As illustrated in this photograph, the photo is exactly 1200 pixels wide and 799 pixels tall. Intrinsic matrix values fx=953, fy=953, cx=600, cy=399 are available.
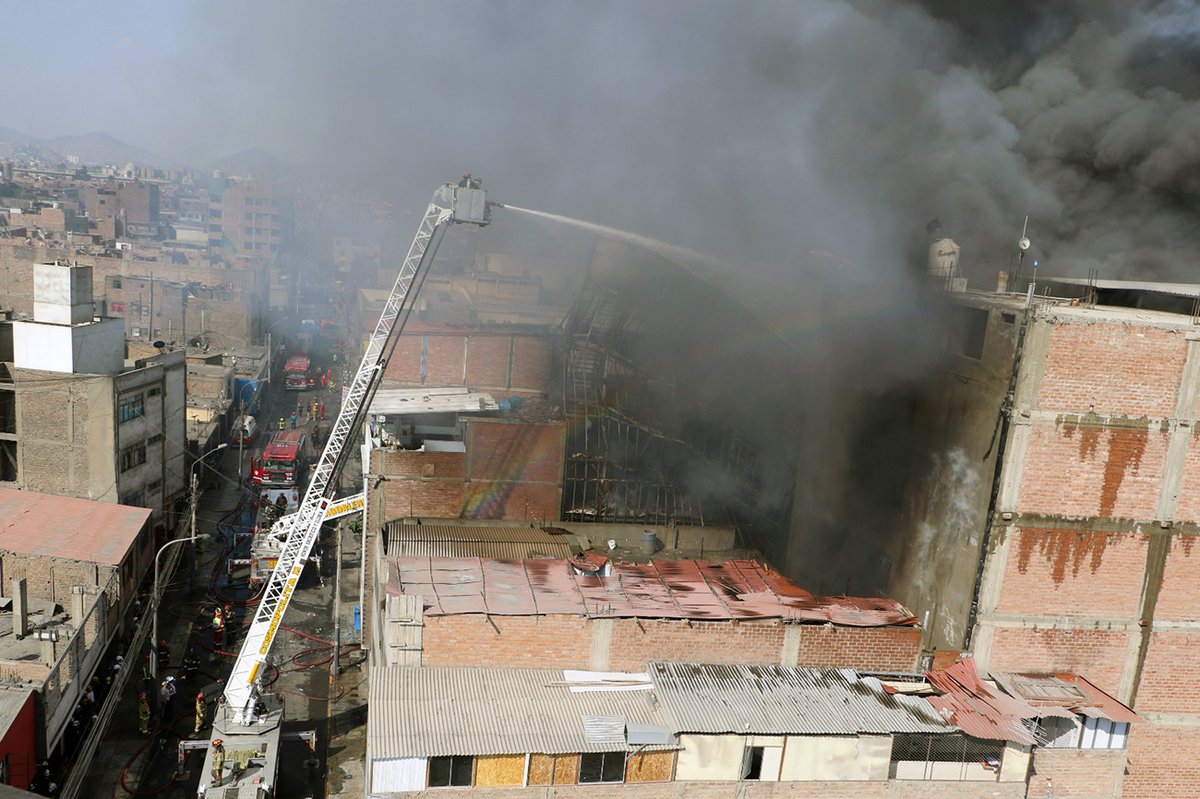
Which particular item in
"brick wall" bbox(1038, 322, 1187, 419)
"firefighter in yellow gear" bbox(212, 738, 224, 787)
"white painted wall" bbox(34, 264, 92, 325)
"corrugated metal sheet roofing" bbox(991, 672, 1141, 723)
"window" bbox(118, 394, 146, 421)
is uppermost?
"brick wall" bbox(1038, 322, 1187, 419)

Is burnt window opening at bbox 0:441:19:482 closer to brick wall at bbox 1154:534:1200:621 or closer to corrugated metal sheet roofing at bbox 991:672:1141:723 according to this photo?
corrugated metal sheet roofing at bbox 991:672:1141:723

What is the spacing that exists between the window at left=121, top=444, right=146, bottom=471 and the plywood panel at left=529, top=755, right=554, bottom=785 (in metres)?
12.7

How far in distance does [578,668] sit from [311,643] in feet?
25.1

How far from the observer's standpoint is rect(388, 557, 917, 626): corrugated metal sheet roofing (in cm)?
1021

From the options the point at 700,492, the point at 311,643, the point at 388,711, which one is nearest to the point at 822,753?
the point at 388,711

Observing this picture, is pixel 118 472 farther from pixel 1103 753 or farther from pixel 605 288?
pixel 1103 753

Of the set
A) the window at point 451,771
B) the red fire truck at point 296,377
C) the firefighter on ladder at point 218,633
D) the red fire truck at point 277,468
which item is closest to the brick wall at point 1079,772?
the window at point 451,771

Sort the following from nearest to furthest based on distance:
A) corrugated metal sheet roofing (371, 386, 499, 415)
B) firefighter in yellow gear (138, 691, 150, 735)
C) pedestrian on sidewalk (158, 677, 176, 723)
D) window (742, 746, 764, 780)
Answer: window (742, 746, 764, 780) < firefighter in yellow gear (138, 691, 150, 735) < pedestrian on sidewalk (158, 677, 176, 723) < corrugated metal sheet roofing (371, 386, 499, 415)

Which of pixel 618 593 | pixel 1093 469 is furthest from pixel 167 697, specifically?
pixel 1093 469

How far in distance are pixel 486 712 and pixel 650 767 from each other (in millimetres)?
1656

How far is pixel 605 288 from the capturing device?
21.4 metres

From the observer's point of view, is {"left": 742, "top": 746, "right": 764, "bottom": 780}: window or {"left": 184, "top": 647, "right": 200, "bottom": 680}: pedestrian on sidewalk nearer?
{"left": 742, "top": 746, "right": 764, "bottom": 780}: window

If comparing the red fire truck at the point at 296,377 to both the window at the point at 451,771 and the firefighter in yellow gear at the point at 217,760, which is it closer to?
the firefighter in yellow gear at the point at 217,760

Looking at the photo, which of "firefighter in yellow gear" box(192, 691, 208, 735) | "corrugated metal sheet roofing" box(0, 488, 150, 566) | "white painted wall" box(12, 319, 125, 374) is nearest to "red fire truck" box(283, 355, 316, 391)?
"white painted wall" box(12, 319, 125, 374)
